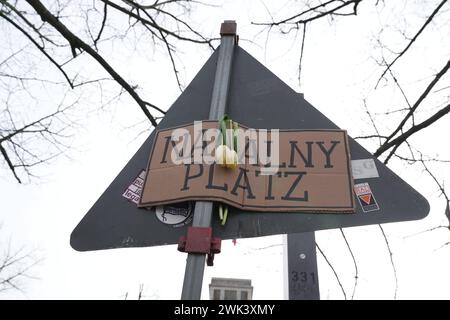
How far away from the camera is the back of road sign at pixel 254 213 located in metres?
1.09

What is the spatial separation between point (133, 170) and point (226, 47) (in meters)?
0.62

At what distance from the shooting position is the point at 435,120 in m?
2.37

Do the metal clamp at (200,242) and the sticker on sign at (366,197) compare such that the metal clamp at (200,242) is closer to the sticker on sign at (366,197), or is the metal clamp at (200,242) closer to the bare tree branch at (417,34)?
the sticker on sign at (366,197)

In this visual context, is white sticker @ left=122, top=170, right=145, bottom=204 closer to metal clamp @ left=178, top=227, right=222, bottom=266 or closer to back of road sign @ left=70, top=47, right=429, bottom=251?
back of road sign @ left=70, top=47, right=429, bottom=251

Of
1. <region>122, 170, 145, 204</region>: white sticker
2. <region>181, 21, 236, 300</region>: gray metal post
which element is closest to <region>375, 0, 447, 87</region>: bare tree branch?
<region>181, 21, 236, 300</region>: gray metal post

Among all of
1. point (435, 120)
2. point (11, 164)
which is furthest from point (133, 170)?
point (11, 164)

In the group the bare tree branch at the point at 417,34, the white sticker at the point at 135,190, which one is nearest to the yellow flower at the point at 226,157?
the white sticker at the point at 135,190

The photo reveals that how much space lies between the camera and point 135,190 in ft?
4.07

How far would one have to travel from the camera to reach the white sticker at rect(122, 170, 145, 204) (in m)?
1.22

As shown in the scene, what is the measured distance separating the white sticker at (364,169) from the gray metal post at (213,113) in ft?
1.55

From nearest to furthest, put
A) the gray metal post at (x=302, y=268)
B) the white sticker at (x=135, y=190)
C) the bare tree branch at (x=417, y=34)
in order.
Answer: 1. the white sticker at (x=135, y=190)
2. the gray metal post at (x=302, y=268)
3. the bare tree branch at (x=417, y=34)

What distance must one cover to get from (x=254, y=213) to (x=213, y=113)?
38 cm
